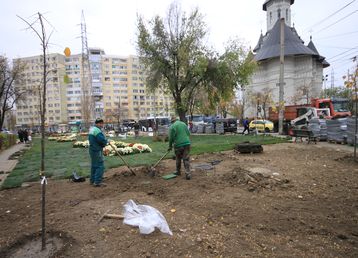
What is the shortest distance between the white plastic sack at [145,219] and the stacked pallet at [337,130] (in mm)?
14851

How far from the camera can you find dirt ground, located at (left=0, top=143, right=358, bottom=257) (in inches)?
127

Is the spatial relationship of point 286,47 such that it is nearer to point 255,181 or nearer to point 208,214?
point 255,181

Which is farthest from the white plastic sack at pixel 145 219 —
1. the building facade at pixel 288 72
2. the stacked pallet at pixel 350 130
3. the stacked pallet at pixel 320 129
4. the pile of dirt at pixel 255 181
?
the building facade at pixel 288 72

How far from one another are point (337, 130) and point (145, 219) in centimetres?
1572

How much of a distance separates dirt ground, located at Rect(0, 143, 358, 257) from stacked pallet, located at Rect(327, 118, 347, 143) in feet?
28.9

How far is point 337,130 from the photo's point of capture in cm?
1516

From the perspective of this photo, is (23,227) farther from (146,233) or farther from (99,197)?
(146,233)

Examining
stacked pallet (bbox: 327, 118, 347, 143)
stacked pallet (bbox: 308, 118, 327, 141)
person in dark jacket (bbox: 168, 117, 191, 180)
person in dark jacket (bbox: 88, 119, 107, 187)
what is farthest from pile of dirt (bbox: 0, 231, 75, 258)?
stacked pallet (bbox: 308, 118, 327, 141)

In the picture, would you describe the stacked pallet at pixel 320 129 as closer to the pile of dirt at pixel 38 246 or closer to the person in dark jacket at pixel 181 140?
the person in dark jacket at pixel 181 140

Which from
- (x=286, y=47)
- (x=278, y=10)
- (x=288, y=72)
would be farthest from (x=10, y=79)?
(x=278, y=10)

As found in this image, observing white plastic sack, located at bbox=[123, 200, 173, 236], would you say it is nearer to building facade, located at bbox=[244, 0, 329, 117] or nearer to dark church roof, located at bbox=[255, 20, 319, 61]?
building facade, located at bbox=[244, 0, 329, 117]

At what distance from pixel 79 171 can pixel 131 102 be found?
8272 cm

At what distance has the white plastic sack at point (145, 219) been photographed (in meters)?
3.54

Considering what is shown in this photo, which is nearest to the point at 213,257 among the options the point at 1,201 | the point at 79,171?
the point at 1,201
